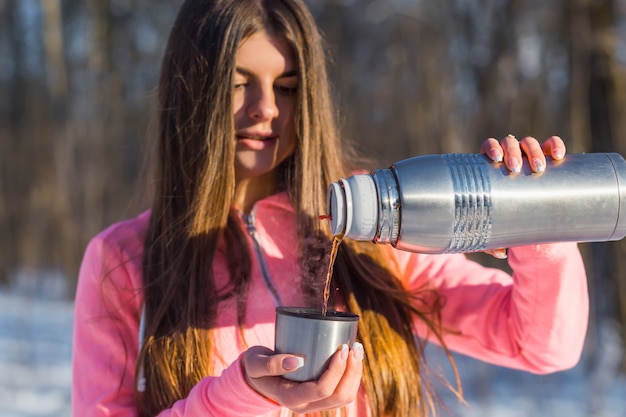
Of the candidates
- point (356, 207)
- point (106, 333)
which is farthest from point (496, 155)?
point (106, 333)

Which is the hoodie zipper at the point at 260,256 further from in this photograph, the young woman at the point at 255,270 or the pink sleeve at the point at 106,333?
the pink sleeve at the point at 106,333

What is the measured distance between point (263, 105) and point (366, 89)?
11249 mm

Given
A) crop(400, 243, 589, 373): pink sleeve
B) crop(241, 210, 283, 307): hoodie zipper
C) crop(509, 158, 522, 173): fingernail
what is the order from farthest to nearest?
crop(241, 210, 283, 307): hoodie zipper → crop(400, 243, 589, 373): pink sleeve → crop(509, 158, 522, 173): fingernail

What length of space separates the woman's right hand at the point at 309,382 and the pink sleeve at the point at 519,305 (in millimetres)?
473

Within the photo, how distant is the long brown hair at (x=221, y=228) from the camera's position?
138 cm

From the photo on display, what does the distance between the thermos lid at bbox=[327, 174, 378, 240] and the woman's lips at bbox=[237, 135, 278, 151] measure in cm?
45

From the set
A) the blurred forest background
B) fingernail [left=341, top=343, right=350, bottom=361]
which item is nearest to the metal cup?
fingernail [left=341, top=343, right=350, bottom=361]

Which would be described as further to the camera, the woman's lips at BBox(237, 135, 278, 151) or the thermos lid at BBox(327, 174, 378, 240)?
the woman's lips at BBox(237, 135, 278, 151)

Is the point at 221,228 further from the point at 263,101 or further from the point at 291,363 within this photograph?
the point at 291,363

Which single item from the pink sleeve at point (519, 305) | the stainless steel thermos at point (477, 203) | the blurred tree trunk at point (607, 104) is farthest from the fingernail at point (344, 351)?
the blurred tree trunk at point (607, 104)

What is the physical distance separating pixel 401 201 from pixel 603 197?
1.17ft

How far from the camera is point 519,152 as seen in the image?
3.77 ft

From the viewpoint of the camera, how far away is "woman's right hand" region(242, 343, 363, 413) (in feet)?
3.33

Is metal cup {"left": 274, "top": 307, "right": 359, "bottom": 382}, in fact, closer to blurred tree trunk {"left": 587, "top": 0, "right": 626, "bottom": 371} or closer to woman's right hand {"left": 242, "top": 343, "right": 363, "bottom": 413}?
woman's right hand {"left": 242, "top": 343, "right": 363, "bottom": 413}
